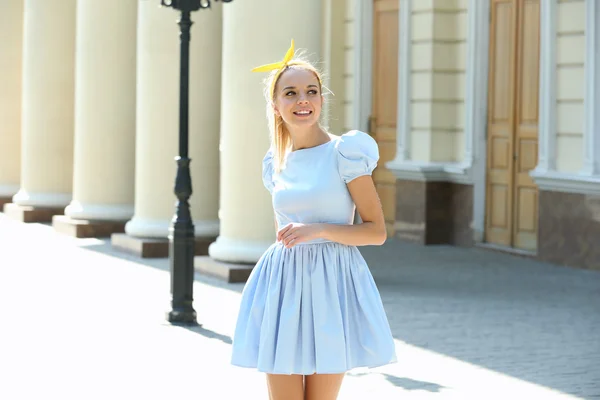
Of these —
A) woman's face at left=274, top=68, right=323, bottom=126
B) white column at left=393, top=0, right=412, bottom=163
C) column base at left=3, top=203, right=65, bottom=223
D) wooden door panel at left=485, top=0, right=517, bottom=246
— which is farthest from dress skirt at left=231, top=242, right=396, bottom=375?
column base at left=3, top=203, right=65, bottom=223

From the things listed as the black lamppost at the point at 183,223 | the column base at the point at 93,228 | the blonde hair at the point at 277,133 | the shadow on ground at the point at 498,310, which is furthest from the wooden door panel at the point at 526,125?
the blonde hair at the point at 277,133

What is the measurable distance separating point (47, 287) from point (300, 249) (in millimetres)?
8353

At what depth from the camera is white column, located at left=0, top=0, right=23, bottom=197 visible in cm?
2297

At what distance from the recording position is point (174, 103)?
15.6 metres

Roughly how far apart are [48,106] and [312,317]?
52.0 ft

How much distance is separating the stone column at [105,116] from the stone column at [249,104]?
184 inches

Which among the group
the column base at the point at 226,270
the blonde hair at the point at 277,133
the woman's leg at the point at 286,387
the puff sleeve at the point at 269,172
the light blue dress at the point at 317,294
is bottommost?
the column base at the point at 226,270

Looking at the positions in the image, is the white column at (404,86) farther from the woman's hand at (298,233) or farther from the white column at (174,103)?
the woman's hand at (298,233)

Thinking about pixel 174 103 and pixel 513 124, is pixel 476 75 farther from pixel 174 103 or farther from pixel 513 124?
pixel 174 103

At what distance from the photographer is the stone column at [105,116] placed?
17.9 m

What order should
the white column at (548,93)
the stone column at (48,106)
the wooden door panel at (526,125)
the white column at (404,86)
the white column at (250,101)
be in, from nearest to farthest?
the white column at (250,101) < the white column at (548,93) < the wooden door panel at (526,125) < the white column at (404,86) < the stone column at (48,106)

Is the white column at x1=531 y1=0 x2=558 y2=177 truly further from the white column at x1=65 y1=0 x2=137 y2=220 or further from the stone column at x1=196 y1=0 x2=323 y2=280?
the white column at x1=65 y1=0 x2=137 y2=220

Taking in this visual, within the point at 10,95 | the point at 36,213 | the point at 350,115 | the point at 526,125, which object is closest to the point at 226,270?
the point at 526,125

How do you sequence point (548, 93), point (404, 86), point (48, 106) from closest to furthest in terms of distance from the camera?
point (548, 93) → point (404, 86) → point (48, 106)
